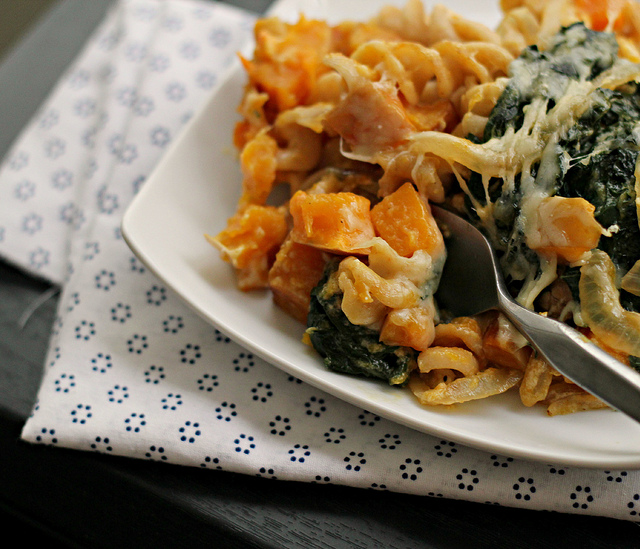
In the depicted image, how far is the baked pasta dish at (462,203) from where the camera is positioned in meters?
1.80

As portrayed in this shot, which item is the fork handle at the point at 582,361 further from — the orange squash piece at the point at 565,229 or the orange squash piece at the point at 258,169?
the orange squash piece at the point at 258,169

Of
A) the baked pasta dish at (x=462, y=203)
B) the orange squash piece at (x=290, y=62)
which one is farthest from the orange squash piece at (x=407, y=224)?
the orange squash piece at (x=290, y=62)

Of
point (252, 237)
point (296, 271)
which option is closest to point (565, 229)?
point (296, 271)

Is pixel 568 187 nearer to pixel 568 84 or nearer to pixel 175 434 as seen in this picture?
pixel 568 84

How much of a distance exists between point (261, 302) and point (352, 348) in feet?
1.59

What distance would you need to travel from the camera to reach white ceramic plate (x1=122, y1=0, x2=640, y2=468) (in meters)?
1.66

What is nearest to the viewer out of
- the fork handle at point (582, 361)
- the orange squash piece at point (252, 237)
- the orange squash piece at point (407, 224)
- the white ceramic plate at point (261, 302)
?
the fork handle at point (582, 361)

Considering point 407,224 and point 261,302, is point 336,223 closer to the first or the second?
point 407,224

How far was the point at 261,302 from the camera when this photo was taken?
225 centimetres

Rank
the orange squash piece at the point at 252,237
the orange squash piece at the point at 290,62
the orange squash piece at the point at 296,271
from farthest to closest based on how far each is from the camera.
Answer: the orange squash piece at the point at 290,62 < the orange squash piece at the point at 252,237 < the orange squash piece at the point at 296,271

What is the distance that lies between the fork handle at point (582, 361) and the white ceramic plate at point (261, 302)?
159 millimetres

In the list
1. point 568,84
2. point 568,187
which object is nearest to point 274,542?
point 568,187

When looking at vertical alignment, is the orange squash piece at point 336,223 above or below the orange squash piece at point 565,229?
below

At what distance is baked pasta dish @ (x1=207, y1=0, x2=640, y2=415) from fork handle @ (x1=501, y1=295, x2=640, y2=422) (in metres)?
0.08
